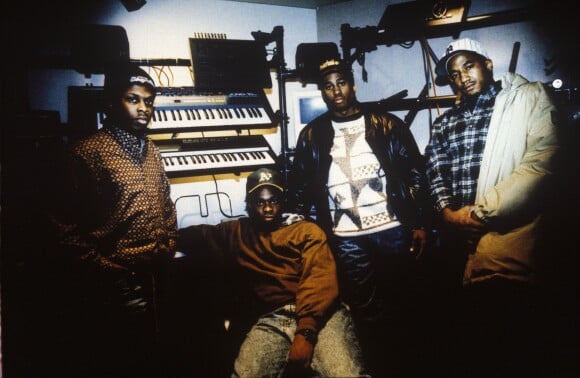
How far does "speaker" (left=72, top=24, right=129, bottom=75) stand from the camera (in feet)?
11.3

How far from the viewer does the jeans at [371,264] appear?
275cm

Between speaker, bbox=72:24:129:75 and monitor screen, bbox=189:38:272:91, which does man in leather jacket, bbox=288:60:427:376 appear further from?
speaker, bbox=72:24:129:75

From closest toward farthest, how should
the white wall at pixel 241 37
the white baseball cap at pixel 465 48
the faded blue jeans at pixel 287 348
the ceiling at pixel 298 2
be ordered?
the faded blue jeans at pixel 287 348 → the white baseball cap at pixel 465 48 → the white wall at pixel 241 37 → the ceiling at pixel 298 2

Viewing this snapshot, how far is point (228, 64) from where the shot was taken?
12.2 ft

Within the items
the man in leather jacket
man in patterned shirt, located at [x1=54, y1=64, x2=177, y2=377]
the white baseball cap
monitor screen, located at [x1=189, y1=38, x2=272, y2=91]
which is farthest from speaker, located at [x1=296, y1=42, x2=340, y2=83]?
man in patterned shirt, located at [x1=54, y1=64, x2=177, y2=377]

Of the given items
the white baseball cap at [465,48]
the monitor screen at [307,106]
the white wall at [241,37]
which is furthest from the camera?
the monitor screen at [307,106]

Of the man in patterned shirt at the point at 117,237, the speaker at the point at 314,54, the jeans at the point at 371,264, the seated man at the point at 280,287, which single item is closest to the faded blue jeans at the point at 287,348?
the seated man at the point at 280,287

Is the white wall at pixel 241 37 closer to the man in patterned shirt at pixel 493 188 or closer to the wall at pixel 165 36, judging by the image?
the wall at pixel 165 36

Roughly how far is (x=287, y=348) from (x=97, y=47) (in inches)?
136

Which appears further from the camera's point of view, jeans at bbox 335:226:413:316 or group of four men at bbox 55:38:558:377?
jeans at bbox 335:226:413:316

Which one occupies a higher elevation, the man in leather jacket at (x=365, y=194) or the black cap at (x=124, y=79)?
the black cap at (x=124, y=79)

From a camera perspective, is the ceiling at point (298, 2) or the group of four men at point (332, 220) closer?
the group of four men at point (332, 220)

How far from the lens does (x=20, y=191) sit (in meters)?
2.38

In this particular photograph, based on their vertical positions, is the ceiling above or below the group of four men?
above
